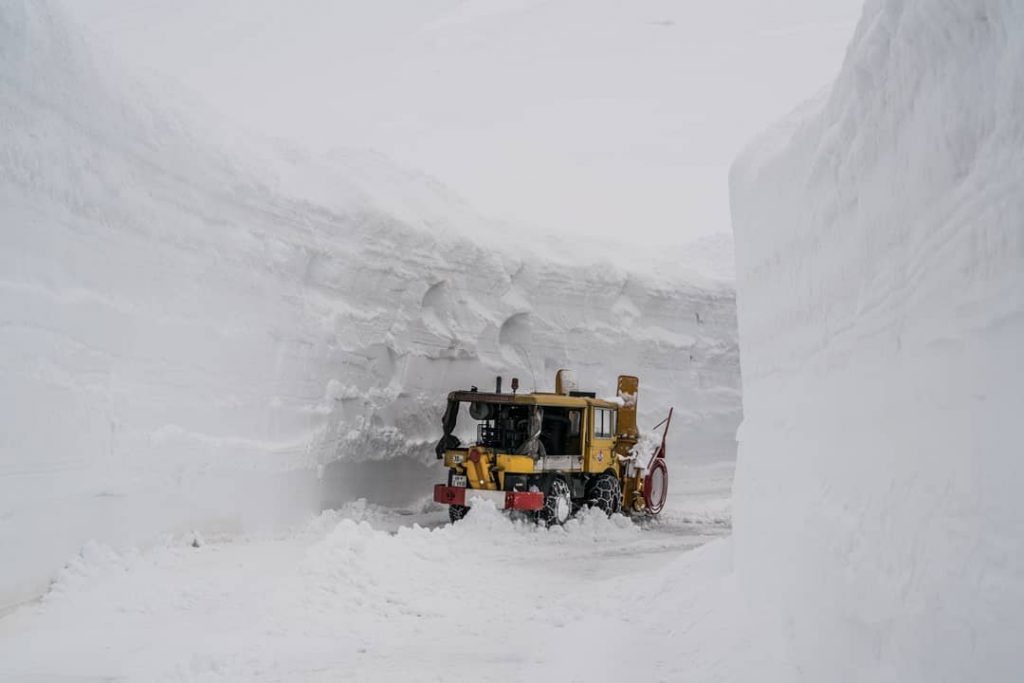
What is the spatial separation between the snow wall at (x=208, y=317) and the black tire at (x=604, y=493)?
Answer: 303 centimetres

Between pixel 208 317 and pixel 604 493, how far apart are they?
21.0ft

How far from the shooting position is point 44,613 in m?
6.53

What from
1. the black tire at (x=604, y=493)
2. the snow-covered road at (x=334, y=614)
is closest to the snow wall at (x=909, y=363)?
the snow-covered road at (x=334, y=614)

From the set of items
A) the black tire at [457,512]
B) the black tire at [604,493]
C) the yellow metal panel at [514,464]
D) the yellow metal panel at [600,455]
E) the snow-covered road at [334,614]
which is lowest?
the snow-covered road at [334,614]

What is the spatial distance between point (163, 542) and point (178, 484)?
615 mm

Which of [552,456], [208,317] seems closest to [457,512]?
[552,456]

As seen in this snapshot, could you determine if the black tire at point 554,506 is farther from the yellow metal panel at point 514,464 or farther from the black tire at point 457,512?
the black tire at point 457,512

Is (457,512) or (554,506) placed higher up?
(554,506)

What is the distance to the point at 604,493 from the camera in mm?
13125

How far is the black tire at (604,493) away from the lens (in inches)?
515

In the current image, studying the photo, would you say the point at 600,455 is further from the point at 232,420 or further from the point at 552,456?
the point at 232,420

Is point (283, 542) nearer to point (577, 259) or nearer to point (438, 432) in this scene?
point (438, 432)

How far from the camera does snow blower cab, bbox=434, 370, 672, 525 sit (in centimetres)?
1154

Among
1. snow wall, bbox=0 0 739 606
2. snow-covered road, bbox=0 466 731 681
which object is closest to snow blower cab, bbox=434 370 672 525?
snow-covered road, bbox=0 466 731 681
